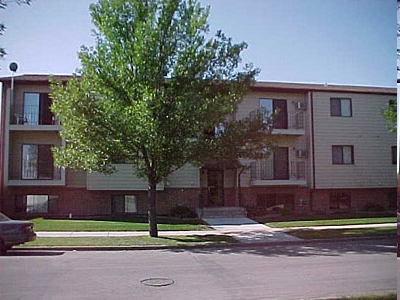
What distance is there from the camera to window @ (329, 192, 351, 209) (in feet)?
16.1

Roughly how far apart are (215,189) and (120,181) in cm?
93

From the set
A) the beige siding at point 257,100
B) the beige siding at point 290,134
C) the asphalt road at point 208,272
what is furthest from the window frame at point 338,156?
the asphalt road at point 208,272

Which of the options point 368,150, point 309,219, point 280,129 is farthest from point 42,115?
point 368,150

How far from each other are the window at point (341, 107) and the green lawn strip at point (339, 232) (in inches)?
46.7

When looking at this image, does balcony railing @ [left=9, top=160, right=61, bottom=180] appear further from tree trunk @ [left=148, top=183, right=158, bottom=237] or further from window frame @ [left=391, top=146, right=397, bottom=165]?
window frame @ [left=391, top=146, right=397, bottom=165]

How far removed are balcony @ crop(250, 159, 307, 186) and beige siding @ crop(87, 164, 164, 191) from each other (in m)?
1.02

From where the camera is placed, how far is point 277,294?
4160 mm

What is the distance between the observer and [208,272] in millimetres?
4273

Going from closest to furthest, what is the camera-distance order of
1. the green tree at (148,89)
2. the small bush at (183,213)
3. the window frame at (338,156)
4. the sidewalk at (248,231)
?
the green tree at (148,89), the small bush at (183,213), the sidewalk at (248,231), the window frame at (338,156)

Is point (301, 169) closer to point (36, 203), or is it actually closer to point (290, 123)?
point (290, 123)

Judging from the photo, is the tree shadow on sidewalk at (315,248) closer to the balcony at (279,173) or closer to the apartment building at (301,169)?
the apartment building at (301,169)

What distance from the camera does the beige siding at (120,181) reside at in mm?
4328

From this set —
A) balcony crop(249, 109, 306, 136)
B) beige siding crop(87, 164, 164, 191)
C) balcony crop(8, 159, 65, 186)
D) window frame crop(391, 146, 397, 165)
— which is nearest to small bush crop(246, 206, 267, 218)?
balcony crop(249, 109, 306, 136)

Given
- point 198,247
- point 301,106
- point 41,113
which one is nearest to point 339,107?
point 301,106
